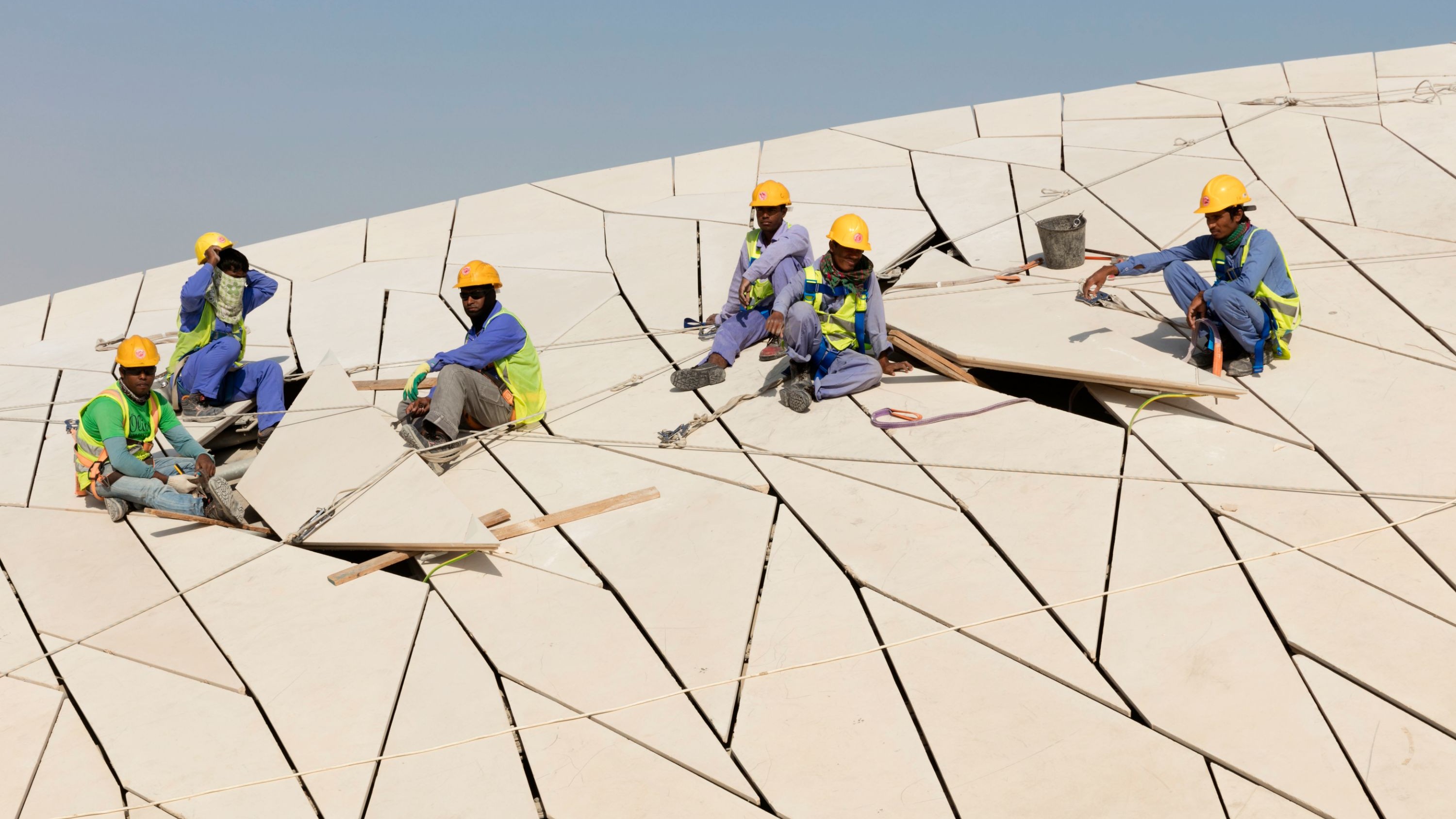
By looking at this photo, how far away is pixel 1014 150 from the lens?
30.4 feet

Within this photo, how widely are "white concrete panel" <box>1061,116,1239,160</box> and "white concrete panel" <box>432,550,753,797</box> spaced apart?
6.25 m

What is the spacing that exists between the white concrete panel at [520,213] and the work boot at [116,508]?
155 inches

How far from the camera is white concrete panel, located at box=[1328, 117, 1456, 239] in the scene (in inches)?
290

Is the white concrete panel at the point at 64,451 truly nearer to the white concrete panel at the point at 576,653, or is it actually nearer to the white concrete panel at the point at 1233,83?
the white concrete panel at the point at 576,653

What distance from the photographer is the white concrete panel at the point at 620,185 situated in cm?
939

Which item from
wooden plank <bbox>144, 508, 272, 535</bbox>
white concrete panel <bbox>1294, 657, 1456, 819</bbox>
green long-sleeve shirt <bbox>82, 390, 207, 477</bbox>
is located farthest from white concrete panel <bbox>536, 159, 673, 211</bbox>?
white concrete panel <bbox>1294, 657, 1456, 819</bbox>

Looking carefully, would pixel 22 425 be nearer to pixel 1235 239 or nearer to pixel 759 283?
pixel 759 283

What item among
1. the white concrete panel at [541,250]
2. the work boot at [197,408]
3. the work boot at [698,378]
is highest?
the white concrete panel at [541,250]

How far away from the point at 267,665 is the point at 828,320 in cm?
315

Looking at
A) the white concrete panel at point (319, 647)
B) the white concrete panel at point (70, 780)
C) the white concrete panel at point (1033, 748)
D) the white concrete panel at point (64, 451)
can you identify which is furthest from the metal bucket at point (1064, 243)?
the white concrete panel at point (70, 780)

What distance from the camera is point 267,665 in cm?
438

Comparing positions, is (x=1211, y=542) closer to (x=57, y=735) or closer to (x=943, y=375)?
(x=943, y=375)

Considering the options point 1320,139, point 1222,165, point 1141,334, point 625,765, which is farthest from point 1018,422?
point 1320,139

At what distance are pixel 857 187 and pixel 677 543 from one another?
4.90 meters
